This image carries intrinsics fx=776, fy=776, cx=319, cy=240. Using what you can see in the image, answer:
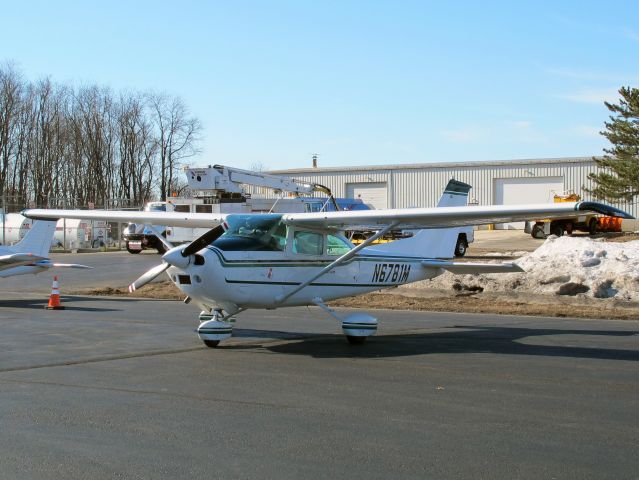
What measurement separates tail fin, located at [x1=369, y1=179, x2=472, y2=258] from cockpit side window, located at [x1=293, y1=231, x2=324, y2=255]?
1503mm

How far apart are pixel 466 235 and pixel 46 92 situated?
52.1 metres

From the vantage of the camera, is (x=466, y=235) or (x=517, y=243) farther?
(x=517, y=243)

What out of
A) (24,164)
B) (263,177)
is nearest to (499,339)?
(263,177)

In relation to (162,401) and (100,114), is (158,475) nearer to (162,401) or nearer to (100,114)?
(162,401)

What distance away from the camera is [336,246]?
13.2 meters

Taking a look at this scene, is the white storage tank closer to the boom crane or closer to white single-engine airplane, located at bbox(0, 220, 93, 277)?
the boom crane

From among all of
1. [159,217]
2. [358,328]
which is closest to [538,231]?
[159,217]

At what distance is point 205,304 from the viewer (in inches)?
469

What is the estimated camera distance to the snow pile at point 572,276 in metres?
18.8

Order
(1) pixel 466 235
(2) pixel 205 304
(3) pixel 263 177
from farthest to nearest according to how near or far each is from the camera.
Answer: (3) pixel 263 177
(1) pixel 466 235
(2) pixel 205 304

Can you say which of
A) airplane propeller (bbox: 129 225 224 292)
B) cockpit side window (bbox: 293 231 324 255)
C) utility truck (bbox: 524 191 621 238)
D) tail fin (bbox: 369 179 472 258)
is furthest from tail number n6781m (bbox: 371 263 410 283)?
utility truck (bbox: 524 191 621 238)

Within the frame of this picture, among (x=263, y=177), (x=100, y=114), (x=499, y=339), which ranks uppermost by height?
(x=100, y=114)

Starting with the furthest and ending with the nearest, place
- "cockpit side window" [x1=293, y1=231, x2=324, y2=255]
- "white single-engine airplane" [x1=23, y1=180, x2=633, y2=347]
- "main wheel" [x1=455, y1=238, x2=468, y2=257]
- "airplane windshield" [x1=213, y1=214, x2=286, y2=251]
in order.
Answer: "main wheel" [x1=455, y1=238, x2=468, y2=257]
"cockpit side window" [x1=293, y1=231, x2=324, y2=255]
"airplane windshield" [x1=213, y1=214, x2=286, y2=251]
"white single-engine airplane" [x1=23, y1=180, x2=633, y2=347]

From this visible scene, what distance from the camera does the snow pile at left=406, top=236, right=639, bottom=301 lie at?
1883 cm
